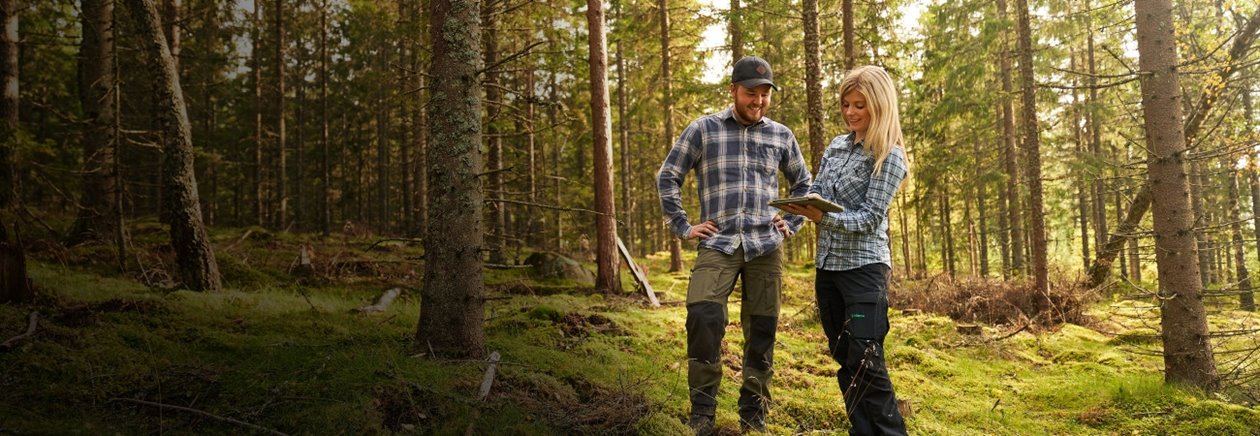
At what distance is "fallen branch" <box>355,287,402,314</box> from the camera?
6.99m

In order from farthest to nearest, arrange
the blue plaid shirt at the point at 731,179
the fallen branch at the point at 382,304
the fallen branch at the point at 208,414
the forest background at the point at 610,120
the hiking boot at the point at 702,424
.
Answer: the fallen branch at the point at 382,304 → the forest background at the point at 610,120 → the blue plaid shirt at the point at 731,179 → the hiking boot at the point at 702,424 → the fallen branch at the point at 208,414

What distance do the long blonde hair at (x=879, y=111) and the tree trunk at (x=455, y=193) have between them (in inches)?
99.5

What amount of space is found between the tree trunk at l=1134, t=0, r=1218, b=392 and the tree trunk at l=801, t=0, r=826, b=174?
4417mm

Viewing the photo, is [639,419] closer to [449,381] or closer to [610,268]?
[449,381]

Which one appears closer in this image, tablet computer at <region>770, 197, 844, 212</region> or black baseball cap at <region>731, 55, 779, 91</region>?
tablet computer at <region>770, 197, 844, 212</region>

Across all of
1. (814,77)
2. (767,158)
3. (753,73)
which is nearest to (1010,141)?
(814,77)

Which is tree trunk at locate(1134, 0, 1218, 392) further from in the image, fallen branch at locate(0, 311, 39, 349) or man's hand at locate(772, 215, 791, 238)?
fallen branch at locate(0, 311, 39, 349)

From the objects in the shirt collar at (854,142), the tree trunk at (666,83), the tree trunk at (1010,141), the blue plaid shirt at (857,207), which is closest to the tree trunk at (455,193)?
the blue plaid shirt at (857,207)

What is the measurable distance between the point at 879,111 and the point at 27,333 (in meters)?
5.71

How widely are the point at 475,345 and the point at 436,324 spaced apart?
314 millimetres

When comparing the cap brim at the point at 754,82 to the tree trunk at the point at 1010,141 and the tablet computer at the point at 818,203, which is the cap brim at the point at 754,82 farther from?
the tree trunk at the point at 1010,141

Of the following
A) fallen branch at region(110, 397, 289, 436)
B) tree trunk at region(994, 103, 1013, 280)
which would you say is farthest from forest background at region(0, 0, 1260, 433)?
fallen branch at region(110, 397, 289, 436)

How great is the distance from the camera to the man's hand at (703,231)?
158 inches

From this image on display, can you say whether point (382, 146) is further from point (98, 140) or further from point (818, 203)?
point (818, 203)
